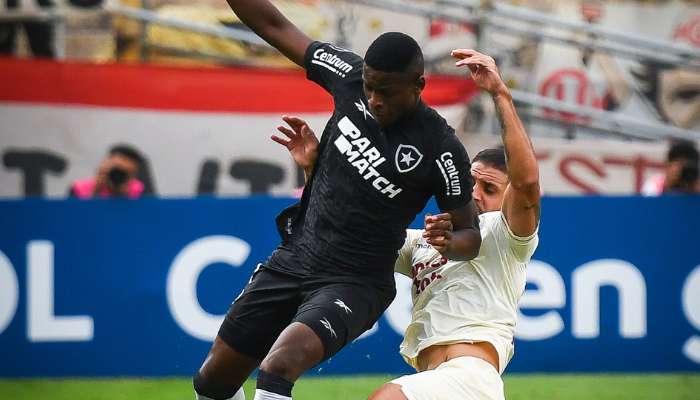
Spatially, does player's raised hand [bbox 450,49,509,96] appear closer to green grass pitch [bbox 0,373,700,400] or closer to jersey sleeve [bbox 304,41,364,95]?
jersey sleeve [bbox 304,41,364,95]

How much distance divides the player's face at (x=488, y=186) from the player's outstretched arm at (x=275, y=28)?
1034 millimetres

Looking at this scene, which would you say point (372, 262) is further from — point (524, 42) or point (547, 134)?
point (524, 42)

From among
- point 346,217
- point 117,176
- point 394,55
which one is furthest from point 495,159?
point 117,176

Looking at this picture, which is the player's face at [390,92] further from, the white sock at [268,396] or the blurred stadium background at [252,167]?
the blurred stadium background at [252,167]

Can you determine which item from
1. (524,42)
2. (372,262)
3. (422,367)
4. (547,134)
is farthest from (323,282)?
(524,42)

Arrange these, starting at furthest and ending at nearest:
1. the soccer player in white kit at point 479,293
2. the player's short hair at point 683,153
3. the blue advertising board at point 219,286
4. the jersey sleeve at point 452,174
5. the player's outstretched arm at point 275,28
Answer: the player's short hair at point 683,153, the blue advertising board at point 219,286, the player's outstretched arm at point 275,28, the jersey sleeve at point 452,174, the soccer player in white kit at point 479,293

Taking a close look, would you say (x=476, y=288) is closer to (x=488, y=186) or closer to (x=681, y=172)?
(x=488, y=186)

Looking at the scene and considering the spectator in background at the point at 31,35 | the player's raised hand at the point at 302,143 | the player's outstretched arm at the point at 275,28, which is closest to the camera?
the player's raised hand at the point at 302,143

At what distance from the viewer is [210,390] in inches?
175

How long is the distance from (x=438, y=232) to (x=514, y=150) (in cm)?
54

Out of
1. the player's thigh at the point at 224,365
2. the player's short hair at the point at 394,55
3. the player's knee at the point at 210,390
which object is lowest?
the player's knee at the point at 210,390

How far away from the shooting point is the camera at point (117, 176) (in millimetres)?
8406

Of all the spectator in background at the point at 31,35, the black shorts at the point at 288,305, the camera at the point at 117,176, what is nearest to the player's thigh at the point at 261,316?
the black shorts at the point at 288,305

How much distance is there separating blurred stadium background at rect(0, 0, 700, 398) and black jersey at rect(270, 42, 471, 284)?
3.52 m
